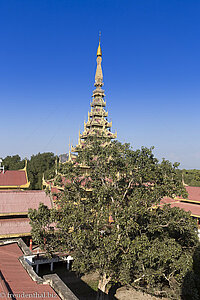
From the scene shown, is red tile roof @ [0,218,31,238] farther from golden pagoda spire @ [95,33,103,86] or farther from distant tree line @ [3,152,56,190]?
distant tree line @ [3,152,56,190]

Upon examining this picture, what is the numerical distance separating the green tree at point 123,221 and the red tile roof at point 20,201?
5.86 m

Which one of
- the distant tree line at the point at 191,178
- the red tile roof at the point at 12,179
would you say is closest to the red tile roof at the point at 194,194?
the distant tree line at the point at 191,178

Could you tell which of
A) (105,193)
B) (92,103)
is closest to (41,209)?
(105,193)

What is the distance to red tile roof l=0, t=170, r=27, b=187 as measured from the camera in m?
29.2

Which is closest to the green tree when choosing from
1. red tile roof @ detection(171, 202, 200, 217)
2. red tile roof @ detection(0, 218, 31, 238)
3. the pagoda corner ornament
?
red tile roof @ detection(0, 218, 31, 238)

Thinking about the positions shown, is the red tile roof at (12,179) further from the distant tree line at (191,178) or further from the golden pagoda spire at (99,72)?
the distant tree line at (191,178)

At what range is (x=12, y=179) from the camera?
29938 mm

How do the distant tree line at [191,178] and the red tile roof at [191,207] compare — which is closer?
the red tile roof at [191,207]

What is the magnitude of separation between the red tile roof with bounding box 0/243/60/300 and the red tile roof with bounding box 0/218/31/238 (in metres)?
6.45

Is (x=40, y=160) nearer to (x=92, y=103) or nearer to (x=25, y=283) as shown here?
(x=92, y=103)

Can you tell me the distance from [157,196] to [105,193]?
323 centimetres

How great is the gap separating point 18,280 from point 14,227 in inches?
440

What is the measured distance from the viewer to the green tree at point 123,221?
1266 centimetres

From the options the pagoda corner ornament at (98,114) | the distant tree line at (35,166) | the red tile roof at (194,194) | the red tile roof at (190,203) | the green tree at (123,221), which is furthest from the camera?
the distant tree line at (35,166)
